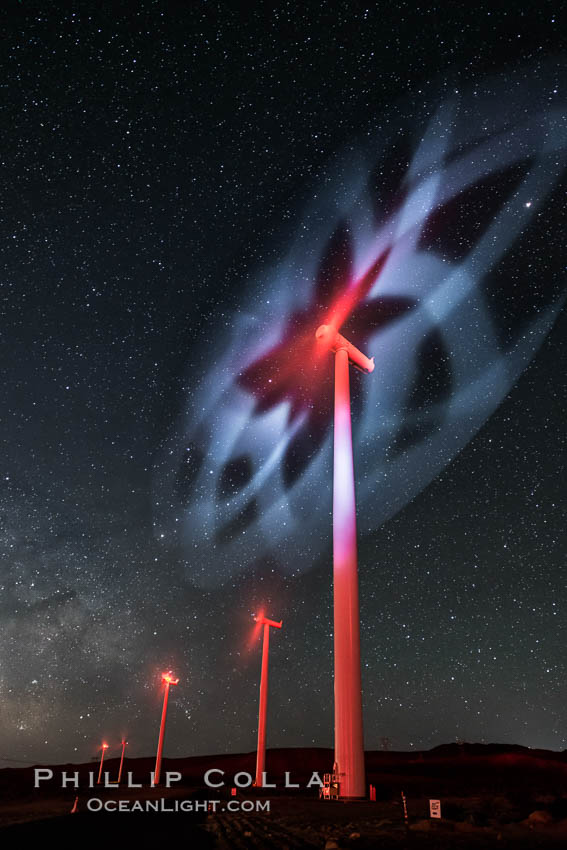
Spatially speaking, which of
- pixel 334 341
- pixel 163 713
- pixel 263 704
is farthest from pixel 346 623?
pixel 163 713

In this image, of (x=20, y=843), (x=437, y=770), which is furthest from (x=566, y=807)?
(x=437, y=770)

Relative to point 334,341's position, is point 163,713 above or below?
below

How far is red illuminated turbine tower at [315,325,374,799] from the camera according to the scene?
19.9 metres

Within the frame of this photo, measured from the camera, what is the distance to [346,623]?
21.4 metres

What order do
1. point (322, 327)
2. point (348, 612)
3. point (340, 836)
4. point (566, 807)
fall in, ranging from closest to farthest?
point (340, 836)
point (566, 807)
point (348, 612)
point (322, 327)

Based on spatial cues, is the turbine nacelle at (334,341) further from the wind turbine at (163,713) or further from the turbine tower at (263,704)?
the wind turbine at (163,713)

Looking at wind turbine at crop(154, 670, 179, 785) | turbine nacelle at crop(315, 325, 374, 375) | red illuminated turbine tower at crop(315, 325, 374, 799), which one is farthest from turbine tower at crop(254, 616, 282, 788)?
turbine nacelle at crop(315, 325, 374, 375)

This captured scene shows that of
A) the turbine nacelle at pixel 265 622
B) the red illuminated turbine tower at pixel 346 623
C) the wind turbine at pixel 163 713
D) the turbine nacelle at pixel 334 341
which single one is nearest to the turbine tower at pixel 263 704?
the turbine nacelle at pixel 265 622

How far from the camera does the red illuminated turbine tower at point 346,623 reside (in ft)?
65.3

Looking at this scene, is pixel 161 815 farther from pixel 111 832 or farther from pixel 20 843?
pixel 20 843

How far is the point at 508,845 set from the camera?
8914 mm

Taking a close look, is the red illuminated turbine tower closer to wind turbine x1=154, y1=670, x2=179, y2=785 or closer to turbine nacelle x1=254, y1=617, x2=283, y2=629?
turbine nacelle x1=254, y1=617, x2=283, y2=629

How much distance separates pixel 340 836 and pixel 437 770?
320 ft

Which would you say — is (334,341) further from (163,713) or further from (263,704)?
(163,713)
